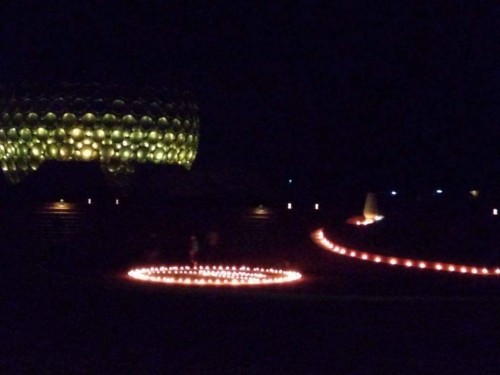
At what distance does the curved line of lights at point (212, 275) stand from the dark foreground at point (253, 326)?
0.81m

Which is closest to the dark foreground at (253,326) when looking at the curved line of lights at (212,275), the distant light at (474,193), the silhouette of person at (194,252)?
the curved line of lights at (212,275)

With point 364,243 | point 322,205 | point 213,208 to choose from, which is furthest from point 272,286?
point 322,205

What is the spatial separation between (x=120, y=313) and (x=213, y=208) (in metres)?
15.7

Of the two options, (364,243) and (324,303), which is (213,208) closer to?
(364,243)

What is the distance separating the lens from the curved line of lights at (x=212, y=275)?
698 inches

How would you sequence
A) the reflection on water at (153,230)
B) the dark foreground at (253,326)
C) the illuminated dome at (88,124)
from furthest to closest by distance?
the illuminated dome at (88,124) → the reflection on water at (153,230) → the dark foreground at (253,326)

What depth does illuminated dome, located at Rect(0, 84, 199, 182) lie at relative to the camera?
4397 centimetres

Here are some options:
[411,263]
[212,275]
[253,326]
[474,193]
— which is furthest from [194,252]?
[474,193]

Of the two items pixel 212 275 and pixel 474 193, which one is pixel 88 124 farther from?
pixel 212 275

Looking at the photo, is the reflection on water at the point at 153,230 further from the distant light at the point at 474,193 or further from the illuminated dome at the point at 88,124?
the illuminated dome at the point at 88,124

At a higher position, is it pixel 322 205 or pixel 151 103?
pixel 151 103

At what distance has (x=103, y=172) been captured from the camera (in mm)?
38594

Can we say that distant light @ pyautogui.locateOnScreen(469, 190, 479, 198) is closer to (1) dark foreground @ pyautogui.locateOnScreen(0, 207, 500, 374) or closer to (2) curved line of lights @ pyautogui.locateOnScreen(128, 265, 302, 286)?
(2) curved line of lights @ pyautogui.locateOnScreen(128, 265, 302, 286)

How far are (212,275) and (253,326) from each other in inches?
304
